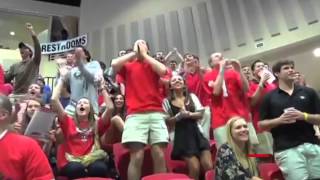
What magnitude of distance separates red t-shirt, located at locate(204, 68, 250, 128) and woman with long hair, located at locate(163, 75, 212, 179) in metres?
0.16

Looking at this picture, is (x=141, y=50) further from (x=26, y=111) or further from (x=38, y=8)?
(x=38, y=8)

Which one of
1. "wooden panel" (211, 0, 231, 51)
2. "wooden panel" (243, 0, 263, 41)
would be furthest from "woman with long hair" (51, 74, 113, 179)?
"wooden panel" (211, 0, 231, 51)

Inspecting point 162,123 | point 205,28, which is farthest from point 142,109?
point 205,28

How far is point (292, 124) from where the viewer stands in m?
3.43

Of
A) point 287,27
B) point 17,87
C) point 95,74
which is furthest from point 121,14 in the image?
point 95,74

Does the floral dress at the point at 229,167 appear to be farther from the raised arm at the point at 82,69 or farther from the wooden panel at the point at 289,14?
the wooden panel at the point at 289,14

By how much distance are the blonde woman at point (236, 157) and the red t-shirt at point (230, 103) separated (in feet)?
2.93

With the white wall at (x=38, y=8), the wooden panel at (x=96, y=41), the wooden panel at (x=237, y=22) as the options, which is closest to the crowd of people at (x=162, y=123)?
the wooden panel at (x=237, y=22)

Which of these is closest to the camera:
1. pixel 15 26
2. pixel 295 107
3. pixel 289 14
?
pixel 295 107

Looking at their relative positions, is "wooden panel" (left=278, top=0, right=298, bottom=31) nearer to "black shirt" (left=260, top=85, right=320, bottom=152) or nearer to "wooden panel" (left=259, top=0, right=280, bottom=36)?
"wooden panel" (left=259, top=0, right=280, bottom=36)

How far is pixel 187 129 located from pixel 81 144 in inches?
36.8

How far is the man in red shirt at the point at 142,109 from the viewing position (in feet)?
12.0

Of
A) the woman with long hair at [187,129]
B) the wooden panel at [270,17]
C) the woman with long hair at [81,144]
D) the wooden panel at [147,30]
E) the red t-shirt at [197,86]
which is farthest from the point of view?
the wooden panel at [147,30]

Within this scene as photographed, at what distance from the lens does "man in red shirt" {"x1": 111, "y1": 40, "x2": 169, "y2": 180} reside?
3664 millimetres
